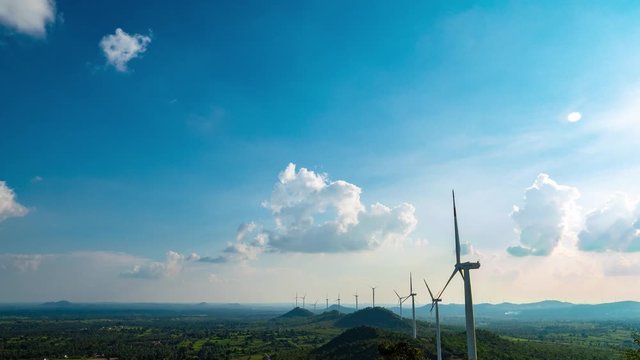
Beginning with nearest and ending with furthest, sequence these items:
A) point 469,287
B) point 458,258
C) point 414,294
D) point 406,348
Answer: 1. point 469,287
2. point 458,258
3. point 406,348
4. point 414,294

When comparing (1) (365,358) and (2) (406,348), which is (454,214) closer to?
(2) (406,348)

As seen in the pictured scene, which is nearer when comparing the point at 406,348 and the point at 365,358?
the point at 406,348

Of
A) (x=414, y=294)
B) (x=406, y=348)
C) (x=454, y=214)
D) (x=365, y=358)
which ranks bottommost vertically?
(x=365, y=358)

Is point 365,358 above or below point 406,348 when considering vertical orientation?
below

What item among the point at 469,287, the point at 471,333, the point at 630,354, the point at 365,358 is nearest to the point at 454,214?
the point at 469,287

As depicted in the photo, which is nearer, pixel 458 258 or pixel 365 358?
pixel 458 258

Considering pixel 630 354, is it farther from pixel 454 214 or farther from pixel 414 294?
pixel 414 294

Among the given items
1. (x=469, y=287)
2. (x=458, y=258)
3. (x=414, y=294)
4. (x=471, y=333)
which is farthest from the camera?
(x=414, y=294)

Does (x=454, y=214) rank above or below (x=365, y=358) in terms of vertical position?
above

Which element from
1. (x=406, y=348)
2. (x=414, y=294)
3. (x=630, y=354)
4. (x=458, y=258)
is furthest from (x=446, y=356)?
(x=630, y=354)
